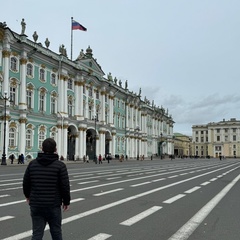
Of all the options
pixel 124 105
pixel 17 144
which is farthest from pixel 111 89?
pixel 17 144

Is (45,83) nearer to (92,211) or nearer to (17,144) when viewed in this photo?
(17,144)

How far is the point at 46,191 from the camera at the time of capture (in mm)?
4730

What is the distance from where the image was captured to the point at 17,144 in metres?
41.9

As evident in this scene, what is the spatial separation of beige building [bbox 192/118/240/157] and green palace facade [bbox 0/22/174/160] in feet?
322

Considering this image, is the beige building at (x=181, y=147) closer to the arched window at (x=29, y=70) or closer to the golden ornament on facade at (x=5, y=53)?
the arched window at (x=29, y=70)

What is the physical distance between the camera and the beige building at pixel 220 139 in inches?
6422

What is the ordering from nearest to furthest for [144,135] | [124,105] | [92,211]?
[92,211]
[124,105]
[144,135]

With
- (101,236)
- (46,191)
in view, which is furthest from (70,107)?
(46,191)

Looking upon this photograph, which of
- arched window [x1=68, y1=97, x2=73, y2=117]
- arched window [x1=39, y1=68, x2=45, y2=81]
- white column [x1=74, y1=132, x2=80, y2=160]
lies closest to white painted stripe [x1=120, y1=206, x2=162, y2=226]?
arched window [x1=39, y1=68, x2=45, y2=81]

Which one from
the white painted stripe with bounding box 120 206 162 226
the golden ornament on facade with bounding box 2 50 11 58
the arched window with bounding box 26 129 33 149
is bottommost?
the white painted stripe with bounding box 120 206 162 226

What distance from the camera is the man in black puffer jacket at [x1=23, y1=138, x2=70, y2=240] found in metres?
4.72

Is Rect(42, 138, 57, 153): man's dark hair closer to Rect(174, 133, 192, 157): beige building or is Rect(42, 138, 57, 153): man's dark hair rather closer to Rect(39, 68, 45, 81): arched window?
Rect(39, 68, 45, 81): arched window

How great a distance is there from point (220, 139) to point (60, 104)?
13254cm

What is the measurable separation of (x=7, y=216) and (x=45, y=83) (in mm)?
41051
